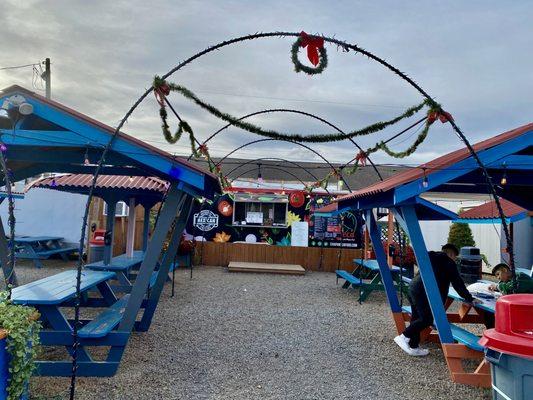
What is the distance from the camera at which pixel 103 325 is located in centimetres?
509

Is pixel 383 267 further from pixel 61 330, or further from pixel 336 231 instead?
pixel 336 231

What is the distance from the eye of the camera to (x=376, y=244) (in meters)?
7.29

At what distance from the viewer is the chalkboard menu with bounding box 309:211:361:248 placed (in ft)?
55.5

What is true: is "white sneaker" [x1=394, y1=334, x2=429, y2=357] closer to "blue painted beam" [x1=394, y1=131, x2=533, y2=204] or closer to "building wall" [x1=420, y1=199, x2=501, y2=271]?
"blue painted beam" [x1=394, y1=131, x2=533, y2=204]

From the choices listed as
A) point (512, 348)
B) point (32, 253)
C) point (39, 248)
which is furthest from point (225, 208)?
point (512, 348)

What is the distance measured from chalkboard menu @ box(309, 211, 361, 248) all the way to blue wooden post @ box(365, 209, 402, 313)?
9.29 metres

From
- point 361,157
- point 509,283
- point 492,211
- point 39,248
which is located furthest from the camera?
point 39,248

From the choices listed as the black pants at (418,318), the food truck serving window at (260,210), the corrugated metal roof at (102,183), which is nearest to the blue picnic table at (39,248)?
the corrugated metal roof at (102,183)

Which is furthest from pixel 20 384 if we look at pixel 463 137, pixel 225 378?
pixel 463 137

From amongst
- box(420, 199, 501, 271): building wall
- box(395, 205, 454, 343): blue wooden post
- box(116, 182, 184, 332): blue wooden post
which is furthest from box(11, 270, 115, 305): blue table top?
box(420, 199, 501, 271): building wall

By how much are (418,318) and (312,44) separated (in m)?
3.86

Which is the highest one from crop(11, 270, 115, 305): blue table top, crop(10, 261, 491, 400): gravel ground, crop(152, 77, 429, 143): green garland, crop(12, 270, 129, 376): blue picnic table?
crop(152, 77, 429, 143): green garland

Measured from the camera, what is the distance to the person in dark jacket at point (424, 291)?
19.2 ft

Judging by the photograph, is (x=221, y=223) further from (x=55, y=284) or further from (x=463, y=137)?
(x=463, y=137)
